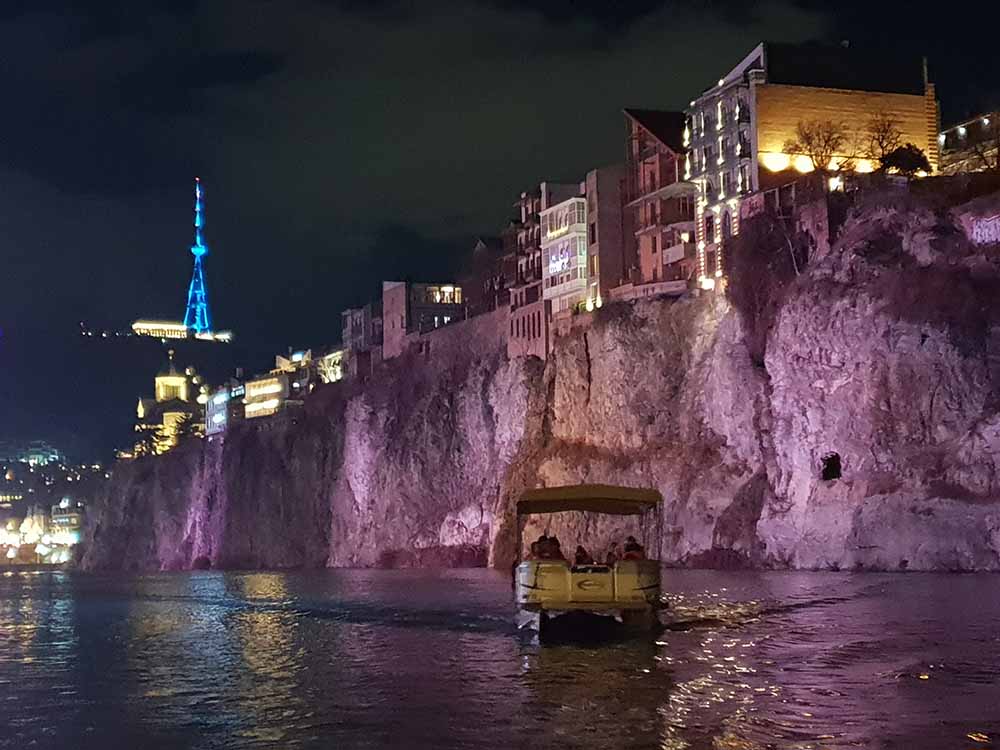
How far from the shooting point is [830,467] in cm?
6675

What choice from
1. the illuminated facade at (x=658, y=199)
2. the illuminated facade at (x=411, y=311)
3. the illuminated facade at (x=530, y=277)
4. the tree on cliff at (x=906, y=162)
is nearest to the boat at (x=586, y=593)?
the tree on cliff at (x=906, y=162)

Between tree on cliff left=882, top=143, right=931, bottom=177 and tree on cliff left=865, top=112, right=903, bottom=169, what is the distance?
7.39ft

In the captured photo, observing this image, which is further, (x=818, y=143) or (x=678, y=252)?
(x=678, y=252)

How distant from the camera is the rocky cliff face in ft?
201

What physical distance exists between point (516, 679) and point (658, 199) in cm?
6397

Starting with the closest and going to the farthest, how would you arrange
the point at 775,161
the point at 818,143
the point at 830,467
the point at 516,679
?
the point at 516,679 → the point at 830,467 → the point at 818,143 → the point at 775,161

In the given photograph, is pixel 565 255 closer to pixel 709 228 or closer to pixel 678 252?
pixel 678 252

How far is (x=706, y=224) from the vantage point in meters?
81.7

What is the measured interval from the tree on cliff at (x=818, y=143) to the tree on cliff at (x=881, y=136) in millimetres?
1866

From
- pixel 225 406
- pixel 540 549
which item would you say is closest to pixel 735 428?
pixel 540 549

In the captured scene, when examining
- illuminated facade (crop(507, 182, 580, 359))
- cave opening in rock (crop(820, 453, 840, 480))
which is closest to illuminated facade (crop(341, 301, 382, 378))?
illuminated facade (crop(507, 182, 580, 359))

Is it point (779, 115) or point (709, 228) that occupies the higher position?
point (779, 115)

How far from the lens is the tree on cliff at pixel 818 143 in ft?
253

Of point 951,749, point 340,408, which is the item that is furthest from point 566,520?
point 951,749
